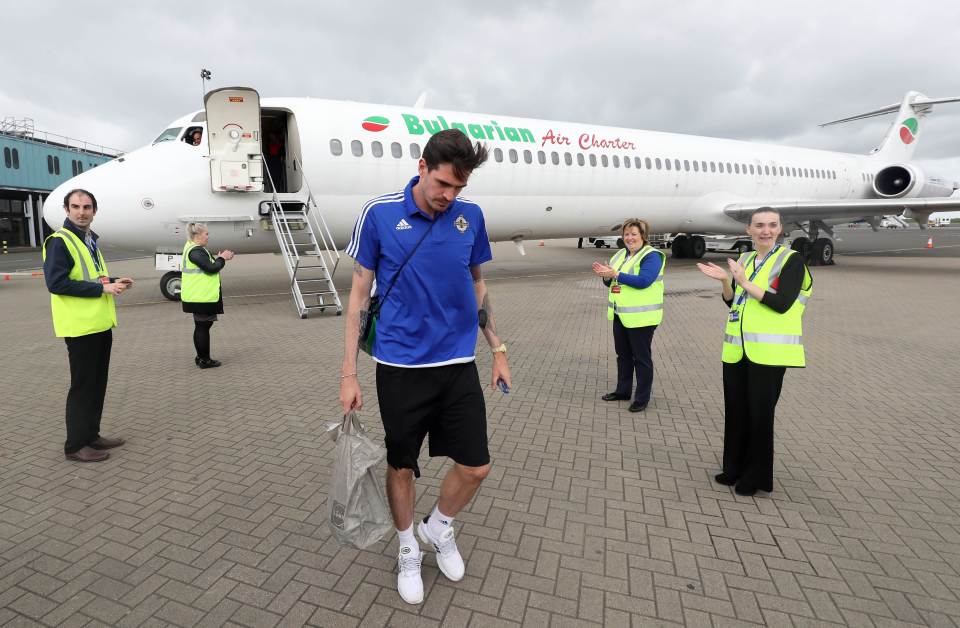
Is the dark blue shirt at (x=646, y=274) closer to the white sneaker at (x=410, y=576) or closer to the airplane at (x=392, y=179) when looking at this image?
the white sneaker at (x=410, y=576)

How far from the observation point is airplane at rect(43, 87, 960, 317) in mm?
9953

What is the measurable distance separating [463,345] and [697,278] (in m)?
15.3

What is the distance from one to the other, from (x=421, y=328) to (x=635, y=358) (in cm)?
318

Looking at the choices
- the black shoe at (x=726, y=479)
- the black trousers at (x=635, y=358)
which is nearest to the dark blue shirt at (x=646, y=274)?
the black trousers at (x=635, y=358)

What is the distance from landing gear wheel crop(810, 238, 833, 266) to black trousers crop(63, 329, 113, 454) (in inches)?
811

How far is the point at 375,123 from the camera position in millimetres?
11594

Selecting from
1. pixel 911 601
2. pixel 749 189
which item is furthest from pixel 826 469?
pixel 749 189

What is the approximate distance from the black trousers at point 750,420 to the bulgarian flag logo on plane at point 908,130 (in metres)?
28.4

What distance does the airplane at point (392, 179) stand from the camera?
9.95m

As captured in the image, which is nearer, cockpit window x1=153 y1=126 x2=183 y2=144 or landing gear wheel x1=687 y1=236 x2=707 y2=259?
cockpit window x1=153 y1=126 x2=183 y2=144

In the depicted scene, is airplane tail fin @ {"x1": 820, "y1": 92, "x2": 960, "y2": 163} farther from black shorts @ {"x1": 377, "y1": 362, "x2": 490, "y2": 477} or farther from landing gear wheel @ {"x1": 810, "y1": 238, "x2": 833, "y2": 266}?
black shorts @ {"x1": 377, "y1": 362, "x2": 490, "y2": 477}

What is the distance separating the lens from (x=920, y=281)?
14.8 metres

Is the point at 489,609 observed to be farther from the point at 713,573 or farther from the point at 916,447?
the point at 916,447

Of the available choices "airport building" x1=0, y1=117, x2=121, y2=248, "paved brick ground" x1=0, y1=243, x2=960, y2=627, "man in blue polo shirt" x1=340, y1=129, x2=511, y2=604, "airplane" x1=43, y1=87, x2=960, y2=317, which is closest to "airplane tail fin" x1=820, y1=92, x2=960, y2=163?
"airplane" x1=43, y1=87, x2=960, y2=317
